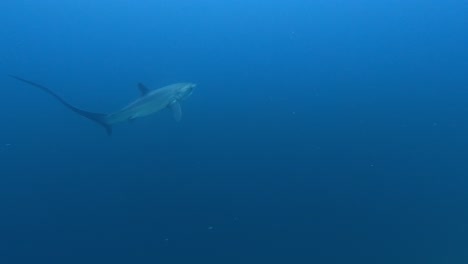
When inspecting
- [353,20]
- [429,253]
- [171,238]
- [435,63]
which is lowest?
[429,253]

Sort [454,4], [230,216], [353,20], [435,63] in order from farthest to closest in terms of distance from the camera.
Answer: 1. [353,20]
2. [454,4]
3. [435,63]
4. [230,216]

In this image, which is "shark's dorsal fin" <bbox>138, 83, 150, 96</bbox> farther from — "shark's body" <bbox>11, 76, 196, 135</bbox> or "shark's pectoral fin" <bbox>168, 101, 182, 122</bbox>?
"shark's pectoral fin" <bbox>168, 101, 182, 122</bbox>

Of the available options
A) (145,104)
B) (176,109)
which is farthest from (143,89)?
(176,109)

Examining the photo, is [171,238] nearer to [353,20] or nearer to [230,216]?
[230,216]

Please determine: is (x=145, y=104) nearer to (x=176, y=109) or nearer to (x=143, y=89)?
(x=143, y=89)

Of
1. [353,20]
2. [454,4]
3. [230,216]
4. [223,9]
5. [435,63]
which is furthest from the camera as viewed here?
[223,9]

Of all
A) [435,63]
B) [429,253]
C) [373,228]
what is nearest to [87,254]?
[373,228]

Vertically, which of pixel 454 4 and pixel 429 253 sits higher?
pixel 454 4

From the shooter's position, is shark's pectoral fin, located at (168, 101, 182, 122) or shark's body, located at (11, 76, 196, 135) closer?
shark's body, located at (11, 76, 196, 135)

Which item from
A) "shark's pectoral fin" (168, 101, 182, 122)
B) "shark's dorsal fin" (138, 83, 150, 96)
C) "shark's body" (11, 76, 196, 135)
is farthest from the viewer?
"shark's pectoral fin" (168, 101, 182, 122)

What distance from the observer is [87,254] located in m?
9.98

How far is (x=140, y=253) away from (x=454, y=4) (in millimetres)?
72453

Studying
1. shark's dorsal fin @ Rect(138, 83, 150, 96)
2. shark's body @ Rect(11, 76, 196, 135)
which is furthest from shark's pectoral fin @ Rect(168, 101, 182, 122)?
shark's dorsal fin @ Rect(138, 83, 150, 96)

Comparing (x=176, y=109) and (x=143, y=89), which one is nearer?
(x=143, y=89)
